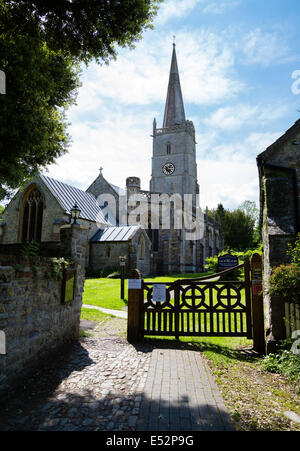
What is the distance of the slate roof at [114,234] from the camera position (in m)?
24.5

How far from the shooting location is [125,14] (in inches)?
258

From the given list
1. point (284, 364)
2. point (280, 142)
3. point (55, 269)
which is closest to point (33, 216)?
point (55, 269)

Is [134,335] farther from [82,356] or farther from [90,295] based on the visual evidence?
[90,295]

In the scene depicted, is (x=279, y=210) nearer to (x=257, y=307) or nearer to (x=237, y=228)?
(x=257, y=307)

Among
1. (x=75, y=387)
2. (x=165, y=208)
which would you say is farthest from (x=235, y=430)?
(x=165, y=208)

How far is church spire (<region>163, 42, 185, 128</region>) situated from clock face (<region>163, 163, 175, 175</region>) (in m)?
7.40

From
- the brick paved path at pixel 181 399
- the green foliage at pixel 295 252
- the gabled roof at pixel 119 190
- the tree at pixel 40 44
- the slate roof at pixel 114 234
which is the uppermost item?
the gabled roof at pixel 119 190

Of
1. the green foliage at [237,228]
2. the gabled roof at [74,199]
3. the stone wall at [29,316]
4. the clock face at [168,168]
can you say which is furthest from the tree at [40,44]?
the green foliage at [237,228]

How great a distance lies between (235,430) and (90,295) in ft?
38.4

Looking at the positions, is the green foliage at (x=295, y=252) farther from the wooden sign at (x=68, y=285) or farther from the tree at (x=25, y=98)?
the tree at (x=25, y=98)

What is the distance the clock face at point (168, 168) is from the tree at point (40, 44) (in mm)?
40295

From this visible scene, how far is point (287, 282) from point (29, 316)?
4.87 m

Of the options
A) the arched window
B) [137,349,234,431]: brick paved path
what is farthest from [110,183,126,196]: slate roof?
[137,349,234,431]: brick paved path

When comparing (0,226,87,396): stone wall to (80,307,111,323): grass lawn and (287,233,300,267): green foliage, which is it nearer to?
(80,307,111,323): grass lawn
